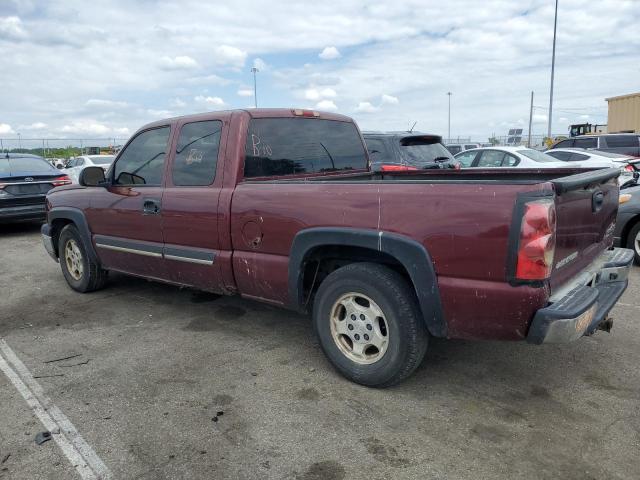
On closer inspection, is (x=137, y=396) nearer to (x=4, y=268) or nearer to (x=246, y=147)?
(x=246, y=147)

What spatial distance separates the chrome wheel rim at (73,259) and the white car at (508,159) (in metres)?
8.82

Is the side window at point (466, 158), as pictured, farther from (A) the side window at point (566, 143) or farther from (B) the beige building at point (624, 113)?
(B) the beige building at point (624, 113)

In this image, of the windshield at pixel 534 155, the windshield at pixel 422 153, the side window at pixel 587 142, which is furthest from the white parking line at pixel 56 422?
the side window at pixel 587 142

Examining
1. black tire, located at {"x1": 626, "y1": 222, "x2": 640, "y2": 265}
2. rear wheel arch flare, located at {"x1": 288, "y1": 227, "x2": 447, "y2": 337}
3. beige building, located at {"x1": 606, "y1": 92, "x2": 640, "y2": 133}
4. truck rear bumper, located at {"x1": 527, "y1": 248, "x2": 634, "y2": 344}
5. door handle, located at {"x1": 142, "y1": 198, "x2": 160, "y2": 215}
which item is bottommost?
black tire, located at {"x1": 626, "y1": 222, "x2": 640, "y2": 265}

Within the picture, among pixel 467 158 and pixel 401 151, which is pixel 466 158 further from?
pixel 401 151

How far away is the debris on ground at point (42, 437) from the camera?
2.85m

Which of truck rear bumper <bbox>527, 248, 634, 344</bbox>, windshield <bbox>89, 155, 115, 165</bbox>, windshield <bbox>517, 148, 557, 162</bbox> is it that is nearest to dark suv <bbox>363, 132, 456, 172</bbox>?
windshield <bbox>517, 148, 557, 162</bbox>

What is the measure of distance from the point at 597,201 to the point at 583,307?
88 centimetres

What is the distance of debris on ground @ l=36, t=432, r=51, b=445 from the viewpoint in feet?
9.34

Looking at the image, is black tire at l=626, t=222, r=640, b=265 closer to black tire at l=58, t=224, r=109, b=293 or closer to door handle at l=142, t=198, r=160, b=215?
door handle at l=142, t=198, r=160, b=215

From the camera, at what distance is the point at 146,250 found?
15.1 feet

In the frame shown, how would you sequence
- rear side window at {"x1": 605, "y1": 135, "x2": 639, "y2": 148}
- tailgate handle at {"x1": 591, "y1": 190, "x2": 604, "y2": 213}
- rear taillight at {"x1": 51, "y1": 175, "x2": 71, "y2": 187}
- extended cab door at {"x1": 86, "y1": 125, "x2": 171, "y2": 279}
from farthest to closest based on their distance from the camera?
rear side window at {"x1": 605, "y1": 135, "x2": 639, "y2": 148}
rear taillight at {"x1": 51, "y1": 175, "x2": 71, "y2": 187}
extended cab door at {"x1": 86, "y1": 125, "x2": 171, "y2": 279}
tailgate handle at {"x1": 591, "y1": 190, "x2": 604, "y2": 213}

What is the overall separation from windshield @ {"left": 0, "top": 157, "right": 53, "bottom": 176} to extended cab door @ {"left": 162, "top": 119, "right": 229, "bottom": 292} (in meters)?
7.09

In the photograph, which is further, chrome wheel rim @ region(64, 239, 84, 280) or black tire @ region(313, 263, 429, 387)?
chrome wheel rim @ region(64, 239, 84, 280)
